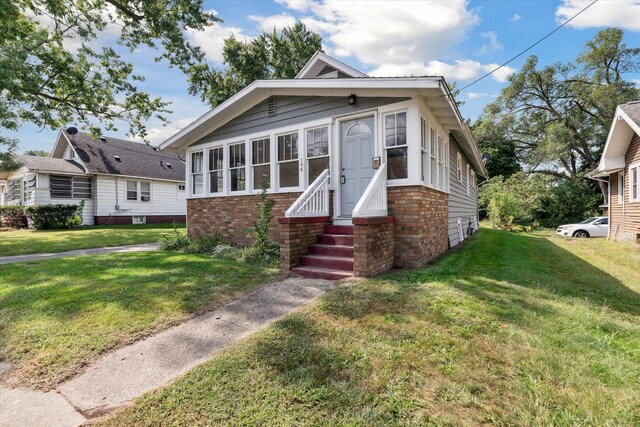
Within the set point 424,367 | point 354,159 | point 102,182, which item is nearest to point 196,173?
point 354,159

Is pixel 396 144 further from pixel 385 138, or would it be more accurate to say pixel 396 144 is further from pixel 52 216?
pixel 52 216

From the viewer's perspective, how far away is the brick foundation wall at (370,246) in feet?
16.5

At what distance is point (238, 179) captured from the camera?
900 cm

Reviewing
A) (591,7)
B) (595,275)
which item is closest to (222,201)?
(595,275)

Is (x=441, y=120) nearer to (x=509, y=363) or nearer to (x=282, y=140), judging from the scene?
(x=282, y=140)

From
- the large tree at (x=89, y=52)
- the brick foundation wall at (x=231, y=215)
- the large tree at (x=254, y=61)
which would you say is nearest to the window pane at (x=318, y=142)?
the brick foundation wall at (x=231, y=215)

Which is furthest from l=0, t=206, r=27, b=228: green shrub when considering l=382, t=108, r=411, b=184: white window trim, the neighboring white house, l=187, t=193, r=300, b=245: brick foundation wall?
l=382, t=108, r=411, b=184: white window trim

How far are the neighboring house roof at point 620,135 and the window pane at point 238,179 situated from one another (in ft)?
39.6

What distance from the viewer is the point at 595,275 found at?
19.7ft

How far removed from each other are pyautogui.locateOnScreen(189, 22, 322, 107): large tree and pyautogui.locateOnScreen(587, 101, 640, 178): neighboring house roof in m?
18.4

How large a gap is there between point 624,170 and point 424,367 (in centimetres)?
1484

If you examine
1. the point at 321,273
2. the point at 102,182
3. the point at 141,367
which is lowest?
the point at 141,367

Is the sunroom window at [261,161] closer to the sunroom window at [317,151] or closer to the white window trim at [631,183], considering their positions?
the sunroom window at [317,151]

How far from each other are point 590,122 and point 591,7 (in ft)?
69.7
